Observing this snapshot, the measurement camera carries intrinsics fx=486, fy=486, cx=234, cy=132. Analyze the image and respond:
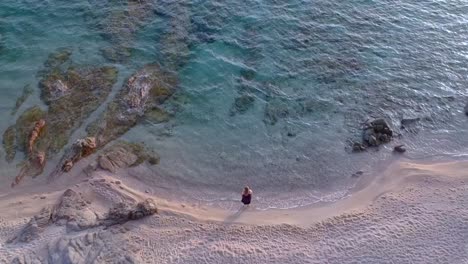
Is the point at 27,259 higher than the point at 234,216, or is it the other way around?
the point at 234,216

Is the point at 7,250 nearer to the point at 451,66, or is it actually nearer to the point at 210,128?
the point at 210,128

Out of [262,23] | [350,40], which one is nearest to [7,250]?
[262,23]

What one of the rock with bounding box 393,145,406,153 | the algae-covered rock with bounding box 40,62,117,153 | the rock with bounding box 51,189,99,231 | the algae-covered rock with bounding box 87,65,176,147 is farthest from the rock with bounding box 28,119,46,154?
the rock with bounding box 393,145,406,153

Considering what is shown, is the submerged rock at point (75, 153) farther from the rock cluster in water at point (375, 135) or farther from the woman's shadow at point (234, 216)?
the rock cluster in water at point (375, 135)

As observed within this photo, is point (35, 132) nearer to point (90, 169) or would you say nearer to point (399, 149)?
point (90, 169)

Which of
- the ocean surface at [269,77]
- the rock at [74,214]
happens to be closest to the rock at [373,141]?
the ocean surface at [269,77]

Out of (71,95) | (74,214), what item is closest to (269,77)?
(71,95)
